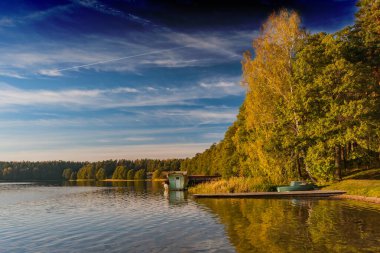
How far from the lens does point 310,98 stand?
3928cm

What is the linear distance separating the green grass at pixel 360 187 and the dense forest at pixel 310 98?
5.81 feet

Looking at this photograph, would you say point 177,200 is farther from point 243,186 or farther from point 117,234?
point 117,234

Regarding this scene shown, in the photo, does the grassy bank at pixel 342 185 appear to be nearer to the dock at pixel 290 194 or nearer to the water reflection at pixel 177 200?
the dock at pixel 290 194

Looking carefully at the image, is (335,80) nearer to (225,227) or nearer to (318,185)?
(318,185)

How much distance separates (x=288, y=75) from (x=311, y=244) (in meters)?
31.0

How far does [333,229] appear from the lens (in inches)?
711

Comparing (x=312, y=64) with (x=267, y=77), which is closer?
(x=312, y=64)

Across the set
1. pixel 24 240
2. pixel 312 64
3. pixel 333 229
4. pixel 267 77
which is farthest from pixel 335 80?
pixel 24 240

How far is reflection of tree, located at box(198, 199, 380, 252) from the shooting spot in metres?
14.6

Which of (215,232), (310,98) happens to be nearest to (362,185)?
(310,98)

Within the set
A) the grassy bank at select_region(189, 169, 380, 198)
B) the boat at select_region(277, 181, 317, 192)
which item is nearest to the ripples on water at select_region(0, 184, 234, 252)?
the boat at select_region(277, 181, 317, 192)

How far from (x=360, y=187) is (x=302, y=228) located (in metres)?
18.4

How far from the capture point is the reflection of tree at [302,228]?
1462 cm

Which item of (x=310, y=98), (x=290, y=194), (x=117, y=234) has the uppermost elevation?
(x=310, y=98)
